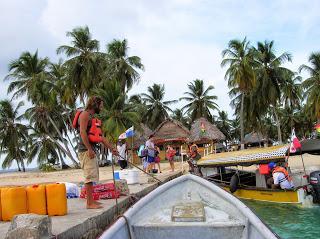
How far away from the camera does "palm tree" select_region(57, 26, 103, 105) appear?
43.7 m

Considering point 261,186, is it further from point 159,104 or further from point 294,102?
point 159,104

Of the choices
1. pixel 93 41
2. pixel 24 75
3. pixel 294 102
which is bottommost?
pixel 294 102

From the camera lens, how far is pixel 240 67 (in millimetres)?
41781

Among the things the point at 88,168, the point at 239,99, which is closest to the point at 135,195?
the point at 88,168

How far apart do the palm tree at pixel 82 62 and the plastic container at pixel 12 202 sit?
3784cm

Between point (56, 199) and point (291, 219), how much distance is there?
726cm

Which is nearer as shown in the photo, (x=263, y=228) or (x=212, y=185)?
(x=263, y=228)

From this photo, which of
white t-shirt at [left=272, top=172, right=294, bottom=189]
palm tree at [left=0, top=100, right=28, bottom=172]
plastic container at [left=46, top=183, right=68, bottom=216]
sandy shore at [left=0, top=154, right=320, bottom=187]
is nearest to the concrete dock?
plastic container at [left=46, top=183, right=68, bottom=216]

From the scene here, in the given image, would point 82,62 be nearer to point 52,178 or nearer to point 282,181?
point 52,178

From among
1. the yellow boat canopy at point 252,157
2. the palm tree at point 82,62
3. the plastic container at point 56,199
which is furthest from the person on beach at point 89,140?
the palm tree at point 82,62

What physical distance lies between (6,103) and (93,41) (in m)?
16.5

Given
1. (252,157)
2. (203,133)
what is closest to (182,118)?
(203,133)

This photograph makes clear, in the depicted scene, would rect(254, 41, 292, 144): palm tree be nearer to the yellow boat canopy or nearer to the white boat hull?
the yellow boat canopy

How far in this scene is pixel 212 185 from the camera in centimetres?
658
